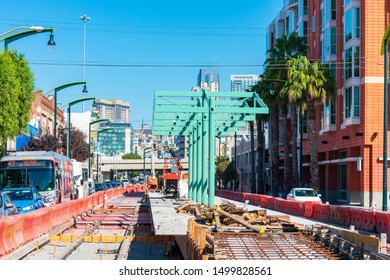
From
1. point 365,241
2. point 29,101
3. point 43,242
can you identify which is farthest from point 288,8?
point 365,241

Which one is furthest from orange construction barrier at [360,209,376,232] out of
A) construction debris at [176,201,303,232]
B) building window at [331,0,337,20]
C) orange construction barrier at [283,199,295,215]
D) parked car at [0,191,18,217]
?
building window at [331,0,337,20]

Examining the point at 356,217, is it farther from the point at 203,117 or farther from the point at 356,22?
the point at 356,22

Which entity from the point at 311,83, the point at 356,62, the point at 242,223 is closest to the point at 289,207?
the point at 311,83

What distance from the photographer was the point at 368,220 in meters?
28.9

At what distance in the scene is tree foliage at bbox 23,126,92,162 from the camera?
63781 millimetres

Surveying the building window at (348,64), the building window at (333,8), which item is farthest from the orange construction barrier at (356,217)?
the building window at (333,8)

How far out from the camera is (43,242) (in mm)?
24203

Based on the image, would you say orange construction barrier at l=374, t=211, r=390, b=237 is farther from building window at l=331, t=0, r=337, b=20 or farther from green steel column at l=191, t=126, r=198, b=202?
building window at l=331, t=0, r=337, b=20

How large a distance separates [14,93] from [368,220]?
17.3 metres

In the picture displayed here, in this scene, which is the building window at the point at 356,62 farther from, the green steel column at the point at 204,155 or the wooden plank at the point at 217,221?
the wooden plank at the point at 217,221

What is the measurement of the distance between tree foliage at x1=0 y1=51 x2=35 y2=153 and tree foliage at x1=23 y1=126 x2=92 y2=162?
23.5 metres

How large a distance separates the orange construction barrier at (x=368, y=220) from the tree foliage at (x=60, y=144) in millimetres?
36783
